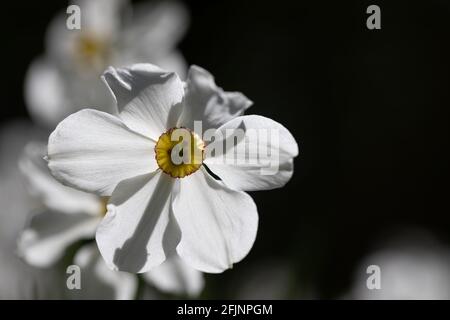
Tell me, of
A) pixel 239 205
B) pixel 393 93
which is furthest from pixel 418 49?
pixel 239 205

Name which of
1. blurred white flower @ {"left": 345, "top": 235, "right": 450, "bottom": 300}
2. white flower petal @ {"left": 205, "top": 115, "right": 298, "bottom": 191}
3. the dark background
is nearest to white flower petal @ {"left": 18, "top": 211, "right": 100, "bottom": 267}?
white flower petal @ {"left": 205, "top": 115, "right": 298, "bottom": 191}

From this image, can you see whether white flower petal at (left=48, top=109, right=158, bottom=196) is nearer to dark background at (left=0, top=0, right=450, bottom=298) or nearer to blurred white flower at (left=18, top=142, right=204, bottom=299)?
blurred white flower at (left=18, top=142, right=204, bottom=299)

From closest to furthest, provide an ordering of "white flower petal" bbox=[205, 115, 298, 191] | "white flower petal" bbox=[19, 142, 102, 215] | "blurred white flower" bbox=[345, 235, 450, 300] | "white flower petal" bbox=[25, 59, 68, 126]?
"white flower petal" bbox=[205, 115, 298, 191], "white flower petal" bbox=[19, 142, 102, 215], "blurred white flower" bbox=[345, 235, 450, 300], "white flower petal" bbox=[25, 59, 68, 126]

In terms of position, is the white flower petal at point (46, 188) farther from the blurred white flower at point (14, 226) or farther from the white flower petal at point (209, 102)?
the white flower petal at point (209, 102)

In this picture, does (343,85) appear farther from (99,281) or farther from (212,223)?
(212,223)

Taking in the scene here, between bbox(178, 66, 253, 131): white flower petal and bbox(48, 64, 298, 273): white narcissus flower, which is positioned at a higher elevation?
bbox(178, 66, 253, 131): white flower petal

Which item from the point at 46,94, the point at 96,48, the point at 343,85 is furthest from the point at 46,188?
the point at 343,85

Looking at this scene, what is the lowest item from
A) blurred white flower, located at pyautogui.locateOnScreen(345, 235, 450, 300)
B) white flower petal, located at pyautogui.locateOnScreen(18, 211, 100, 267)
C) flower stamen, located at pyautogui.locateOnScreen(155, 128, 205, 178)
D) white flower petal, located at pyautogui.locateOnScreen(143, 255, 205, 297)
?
blurred white flower, located at pyautogui.locateOnScreen(345, 235, 450, 300)

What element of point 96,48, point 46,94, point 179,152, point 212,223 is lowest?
point 212,223

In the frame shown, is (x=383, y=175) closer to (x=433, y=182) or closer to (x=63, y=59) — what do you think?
(x=433, y=182)
